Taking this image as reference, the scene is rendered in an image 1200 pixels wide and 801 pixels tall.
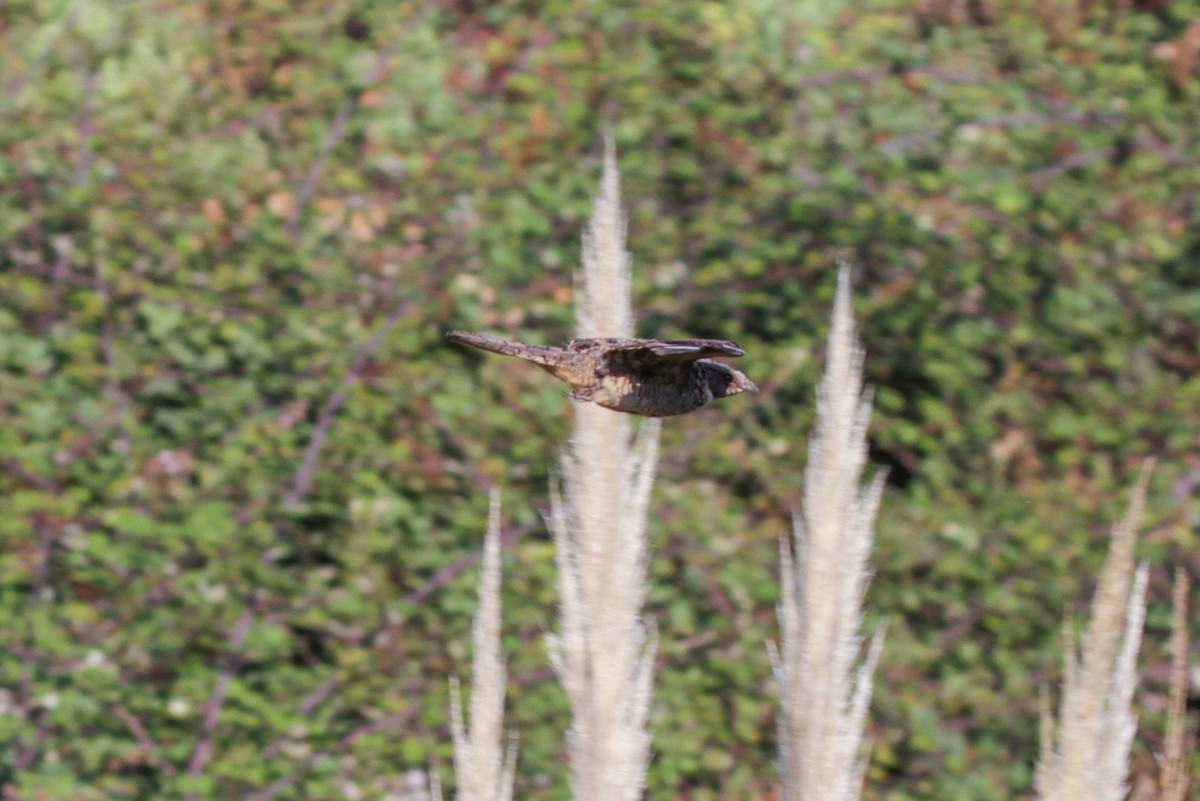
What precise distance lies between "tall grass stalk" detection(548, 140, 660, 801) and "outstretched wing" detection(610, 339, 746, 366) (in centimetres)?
16

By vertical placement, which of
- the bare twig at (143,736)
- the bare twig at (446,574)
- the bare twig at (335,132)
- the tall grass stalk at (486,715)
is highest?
the bare twig at (335,132)

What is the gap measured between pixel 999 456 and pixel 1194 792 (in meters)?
1.05

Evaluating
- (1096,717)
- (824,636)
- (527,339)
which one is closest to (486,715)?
(824,636)

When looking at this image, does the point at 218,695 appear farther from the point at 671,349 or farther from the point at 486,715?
the point at 671,349

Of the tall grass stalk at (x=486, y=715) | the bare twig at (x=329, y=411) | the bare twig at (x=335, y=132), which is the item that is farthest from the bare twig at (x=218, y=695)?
the tall grass stalk at (x=486, y=715)

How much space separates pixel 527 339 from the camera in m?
4.50

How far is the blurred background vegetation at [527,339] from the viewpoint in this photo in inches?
155

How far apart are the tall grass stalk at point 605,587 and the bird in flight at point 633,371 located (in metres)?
0.09

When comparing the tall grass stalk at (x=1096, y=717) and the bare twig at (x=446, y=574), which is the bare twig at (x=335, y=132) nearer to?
the bare twig at (x=446, y=574)

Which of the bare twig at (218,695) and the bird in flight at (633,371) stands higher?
the bird in flight at (633,371)

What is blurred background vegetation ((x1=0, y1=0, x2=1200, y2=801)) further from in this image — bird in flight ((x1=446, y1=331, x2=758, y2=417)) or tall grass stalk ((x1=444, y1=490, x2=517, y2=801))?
bird in flight ((x1=446, y1=331, x2=758, y2=417))

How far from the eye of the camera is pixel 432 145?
4.96 meters

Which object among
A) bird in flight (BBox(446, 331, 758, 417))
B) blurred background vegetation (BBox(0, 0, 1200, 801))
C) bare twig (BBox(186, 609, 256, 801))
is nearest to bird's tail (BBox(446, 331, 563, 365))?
bird in flight (BBox(446, 331, 758, 417))

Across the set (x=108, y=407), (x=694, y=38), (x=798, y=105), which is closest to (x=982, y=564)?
(x=798, y=105)
